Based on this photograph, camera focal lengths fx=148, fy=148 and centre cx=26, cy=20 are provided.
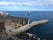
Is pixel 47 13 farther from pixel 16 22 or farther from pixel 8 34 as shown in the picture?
pixel 8 34

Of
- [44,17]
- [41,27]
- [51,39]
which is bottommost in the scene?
[51,39]

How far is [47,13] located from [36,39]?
99 cm

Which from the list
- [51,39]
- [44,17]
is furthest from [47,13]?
[51,39]

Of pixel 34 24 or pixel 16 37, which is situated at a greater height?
pixel 34 24

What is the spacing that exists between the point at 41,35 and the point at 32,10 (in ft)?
3.17

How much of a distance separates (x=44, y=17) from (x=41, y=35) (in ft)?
2.17

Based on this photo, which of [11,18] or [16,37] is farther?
[11,18]

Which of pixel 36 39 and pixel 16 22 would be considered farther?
pixel 16 22

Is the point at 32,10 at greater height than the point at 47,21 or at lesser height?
greater

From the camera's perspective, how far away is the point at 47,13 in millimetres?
5203

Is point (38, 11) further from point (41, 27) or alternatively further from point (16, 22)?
point (16, 22)

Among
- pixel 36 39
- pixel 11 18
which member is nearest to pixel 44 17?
pixel 36 39

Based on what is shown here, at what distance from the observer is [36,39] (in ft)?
16.9

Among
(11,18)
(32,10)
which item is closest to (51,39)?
(32,10)
